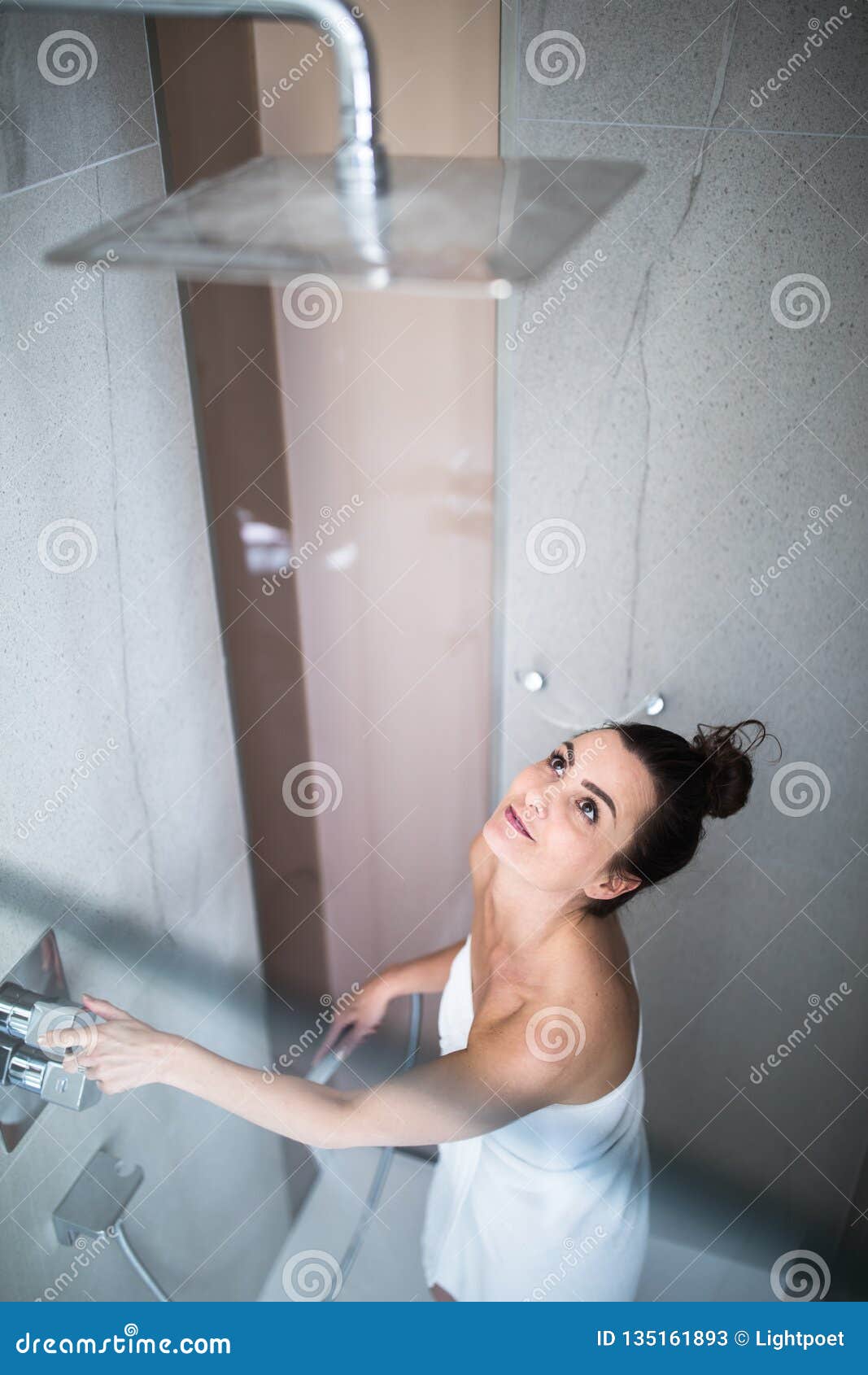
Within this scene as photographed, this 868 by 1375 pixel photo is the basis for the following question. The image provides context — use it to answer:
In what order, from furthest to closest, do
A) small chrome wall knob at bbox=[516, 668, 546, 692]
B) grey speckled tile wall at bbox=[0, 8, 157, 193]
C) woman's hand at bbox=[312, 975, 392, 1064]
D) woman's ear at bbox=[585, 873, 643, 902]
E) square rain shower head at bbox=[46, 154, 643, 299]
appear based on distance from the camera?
woman's hand at bbox=[312, 975, 392, 1064]
small chrome wall knob at bbox=[516, 668, 546, 692]
woman's ear at bbox=[585, 873, 643, 902]
grey speckled tile wall at bbox=[0, 8, 157, 193]
square rain shower head at bbox=[46, 154, 643, 299]

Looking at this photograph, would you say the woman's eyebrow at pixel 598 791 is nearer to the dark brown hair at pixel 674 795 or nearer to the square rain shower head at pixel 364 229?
the dark brown hair at pixel 674 795

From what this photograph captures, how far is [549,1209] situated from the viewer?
1.17m

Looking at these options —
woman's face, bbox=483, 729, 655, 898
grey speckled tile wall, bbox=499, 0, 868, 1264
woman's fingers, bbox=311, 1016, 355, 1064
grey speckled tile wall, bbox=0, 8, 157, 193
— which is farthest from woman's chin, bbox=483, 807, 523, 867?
grey speckled tile wall, bbox=0, 8, 157, 193

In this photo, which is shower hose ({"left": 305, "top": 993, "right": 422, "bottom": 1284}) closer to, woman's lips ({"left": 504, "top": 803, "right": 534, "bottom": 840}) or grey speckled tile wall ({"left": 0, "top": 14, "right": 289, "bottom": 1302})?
grey speckled tile wall ({"left": 0, "top": 14, "right": 289, "bottom": 1302})

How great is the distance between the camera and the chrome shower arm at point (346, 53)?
65 centimetres

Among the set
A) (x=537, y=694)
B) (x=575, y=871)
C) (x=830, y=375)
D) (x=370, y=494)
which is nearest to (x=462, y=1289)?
(x=575, y=871)

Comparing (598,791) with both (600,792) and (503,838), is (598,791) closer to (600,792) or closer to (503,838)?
(600,792)

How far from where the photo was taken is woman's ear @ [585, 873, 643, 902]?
1.04 m

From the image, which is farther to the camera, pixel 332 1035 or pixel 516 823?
pixel 332 1035

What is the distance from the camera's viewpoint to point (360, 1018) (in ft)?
4.57

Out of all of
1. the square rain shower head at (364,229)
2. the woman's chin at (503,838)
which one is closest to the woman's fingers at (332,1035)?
the woman's chin at (503,838)

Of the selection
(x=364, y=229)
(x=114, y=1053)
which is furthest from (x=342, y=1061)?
(x=364, y=229)

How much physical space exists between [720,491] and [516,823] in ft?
1.37

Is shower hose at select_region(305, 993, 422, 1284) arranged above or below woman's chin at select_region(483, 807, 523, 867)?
below
